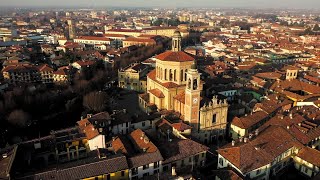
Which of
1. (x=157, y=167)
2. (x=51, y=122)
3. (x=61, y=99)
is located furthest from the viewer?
(x=61, y=99)

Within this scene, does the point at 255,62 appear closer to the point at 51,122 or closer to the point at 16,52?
the point at 51,122

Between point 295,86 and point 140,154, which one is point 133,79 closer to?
point 295,86

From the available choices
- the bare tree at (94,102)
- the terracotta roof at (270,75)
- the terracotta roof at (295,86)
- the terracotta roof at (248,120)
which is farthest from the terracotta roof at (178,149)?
the terracotta roof at (270,75)

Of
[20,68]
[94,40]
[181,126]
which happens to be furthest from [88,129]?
[94,40]

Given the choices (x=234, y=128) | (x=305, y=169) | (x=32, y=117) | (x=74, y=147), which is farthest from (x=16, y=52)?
(x=305, y=169)

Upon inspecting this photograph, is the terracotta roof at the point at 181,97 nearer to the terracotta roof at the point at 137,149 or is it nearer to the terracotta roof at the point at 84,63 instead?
the terracotta roof at the point at 137,149

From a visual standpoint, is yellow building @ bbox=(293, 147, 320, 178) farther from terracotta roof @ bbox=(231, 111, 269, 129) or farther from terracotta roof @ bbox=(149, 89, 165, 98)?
terracotta roof @ bbox=(149, 89, 165, 98)

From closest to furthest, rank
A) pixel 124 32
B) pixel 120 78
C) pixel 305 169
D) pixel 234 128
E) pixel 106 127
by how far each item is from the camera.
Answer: pixel 305 169 → pixel 106 127 → pixel 234 128 → pixel 120 78 → pixel 124 32
